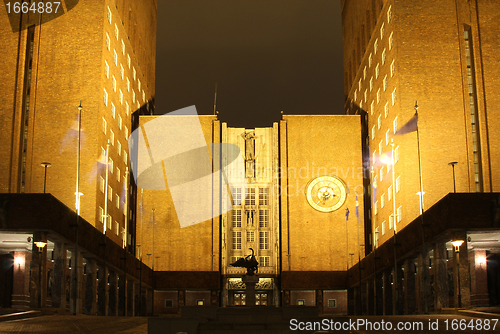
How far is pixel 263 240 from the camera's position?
7650cm

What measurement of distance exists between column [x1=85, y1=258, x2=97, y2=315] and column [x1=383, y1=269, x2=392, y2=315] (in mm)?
24292

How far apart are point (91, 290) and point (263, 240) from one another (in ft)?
98.9

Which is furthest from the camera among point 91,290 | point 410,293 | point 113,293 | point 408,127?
point 408,127

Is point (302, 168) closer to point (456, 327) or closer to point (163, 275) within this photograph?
point (163, 275)

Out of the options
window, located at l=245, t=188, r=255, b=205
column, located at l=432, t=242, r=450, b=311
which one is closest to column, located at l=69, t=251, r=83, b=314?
column, located at l=432, t=242, r=450, b=311

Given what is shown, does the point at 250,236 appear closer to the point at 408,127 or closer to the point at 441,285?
the point at 408,127

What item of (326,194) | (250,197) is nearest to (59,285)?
(250,197)

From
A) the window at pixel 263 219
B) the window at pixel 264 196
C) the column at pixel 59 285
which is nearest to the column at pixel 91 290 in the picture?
the column at pixel 59 285

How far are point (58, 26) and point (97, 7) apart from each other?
4.11 m

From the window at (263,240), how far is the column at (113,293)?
21960 millimetres

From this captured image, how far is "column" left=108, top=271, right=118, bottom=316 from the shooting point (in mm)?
58031

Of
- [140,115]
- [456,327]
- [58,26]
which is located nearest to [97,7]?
[58,26]

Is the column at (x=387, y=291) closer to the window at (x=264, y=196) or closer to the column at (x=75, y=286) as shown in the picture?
the window at (x=264, y=196)

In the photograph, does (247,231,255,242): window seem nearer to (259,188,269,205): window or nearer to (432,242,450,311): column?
(259,188,269,205): window
